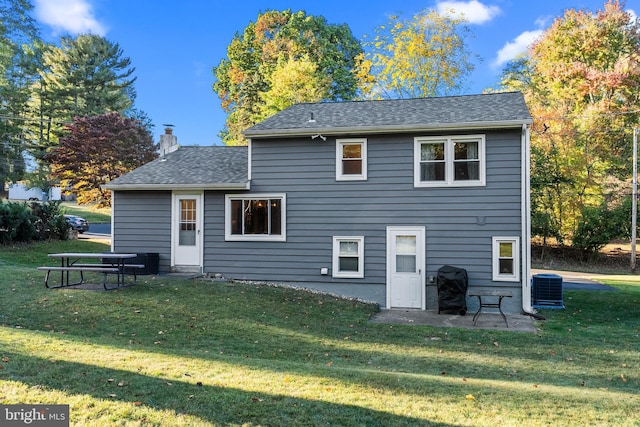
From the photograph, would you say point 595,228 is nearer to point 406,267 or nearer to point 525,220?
point 525,220

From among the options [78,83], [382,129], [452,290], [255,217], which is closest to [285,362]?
[452,290]

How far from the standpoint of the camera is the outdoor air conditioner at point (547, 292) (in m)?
11.5

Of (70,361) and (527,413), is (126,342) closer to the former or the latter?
(70,361)

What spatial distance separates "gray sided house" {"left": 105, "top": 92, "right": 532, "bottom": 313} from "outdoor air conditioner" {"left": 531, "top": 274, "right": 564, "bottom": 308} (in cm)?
128

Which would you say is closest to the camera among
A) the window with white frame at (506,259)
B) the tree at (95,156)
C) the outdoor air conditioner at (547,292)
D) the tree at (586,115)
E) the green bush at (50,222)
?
the window with white frame at (506,259)

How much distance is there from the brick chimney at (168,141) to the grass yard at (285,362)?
566 cm

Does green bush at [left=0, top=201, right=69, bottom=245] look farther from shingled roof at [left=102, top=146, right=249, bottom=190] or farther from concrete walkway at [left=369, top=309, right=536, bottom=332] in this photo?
concrete walkway at [left=369, top=309, right=536, bottom=332]

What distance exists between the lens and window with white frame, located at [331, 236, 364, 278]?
38.1 ft

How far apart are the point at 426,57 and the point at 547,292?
19.1 m

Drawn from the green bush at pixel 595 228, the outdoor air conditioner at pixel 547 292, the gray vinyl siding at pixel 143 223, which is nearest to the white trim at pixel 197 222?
the gray vinyl siding at pixel 143 223

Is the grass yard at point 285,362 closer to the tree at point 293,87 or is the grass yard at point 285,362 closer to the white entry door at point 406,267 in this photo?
the white entry door at point 406,267

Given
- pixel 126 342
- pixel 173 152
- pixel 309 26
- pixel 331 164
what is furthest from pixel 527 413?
pixel 309 26

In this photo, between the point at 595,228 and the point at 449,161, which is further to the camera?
the point at 595,228

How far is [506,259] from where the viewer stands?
10.9 metres
